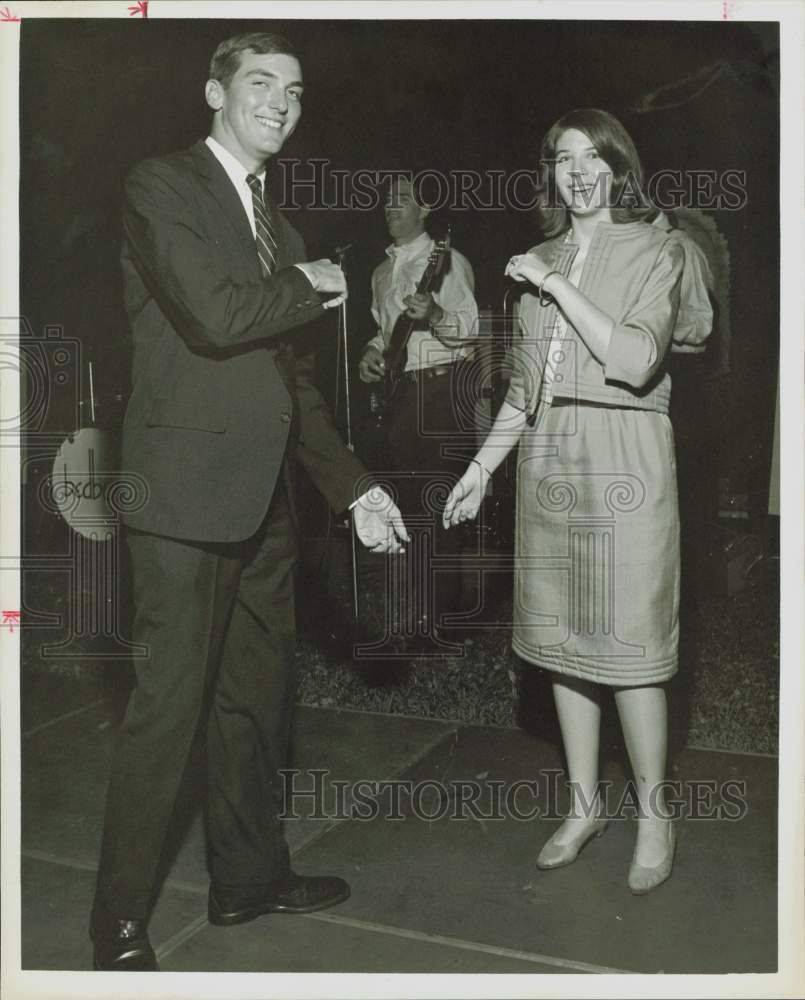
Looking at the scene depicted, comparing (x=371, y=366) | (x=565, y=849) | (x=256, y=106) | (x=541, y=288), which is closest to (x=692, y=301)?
(x=541, y=288)

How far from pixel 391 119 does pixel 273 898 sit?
6.66 ft

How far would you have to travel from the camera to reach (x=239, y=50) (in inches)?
109

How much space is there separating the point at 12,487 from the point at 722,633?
77.6 inches

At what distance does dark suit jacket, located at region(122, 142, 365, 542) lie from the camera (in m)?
2.61

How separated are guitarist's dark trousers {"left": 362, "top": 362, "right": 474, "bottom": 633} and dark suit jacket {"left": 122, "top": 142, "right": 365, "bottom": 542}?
336 millimetres

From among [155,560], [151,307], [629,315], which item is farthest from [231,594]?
[629,315]

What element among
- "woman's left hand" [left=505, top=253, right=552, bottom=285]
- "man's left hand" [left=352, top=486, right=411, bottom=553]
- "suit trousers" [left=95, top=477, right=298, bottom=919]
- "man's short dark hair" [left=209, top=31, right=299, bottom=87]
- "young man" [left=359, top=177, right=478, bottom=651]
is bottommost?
"suit trousers" [left=95, top=477, right=298, bottom=919]

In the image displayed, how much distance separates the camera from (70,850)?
2.94 m

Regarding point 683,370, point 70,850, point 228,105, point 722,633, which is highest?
point 228,105

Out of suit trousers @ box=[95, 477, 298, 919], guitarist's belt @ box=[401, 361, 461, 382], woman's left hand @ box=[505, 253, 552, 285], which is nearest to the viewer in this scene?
suit trousers @ box=[95, 477, 298, 919]

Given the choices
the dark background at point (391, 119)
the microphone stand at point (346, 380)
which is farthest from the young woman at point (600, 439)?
the microphone stand at point (346, 380)

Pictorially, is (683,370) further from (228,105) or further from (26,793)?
(26,793)

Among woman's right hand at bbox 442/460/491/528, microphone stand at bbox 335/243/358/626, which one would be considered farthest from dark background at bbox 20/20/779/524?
woman's right hand at bbox 442/460/491/528

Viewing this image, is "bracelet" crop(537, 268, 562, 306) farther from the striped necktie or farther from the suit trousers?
the suit trousers
